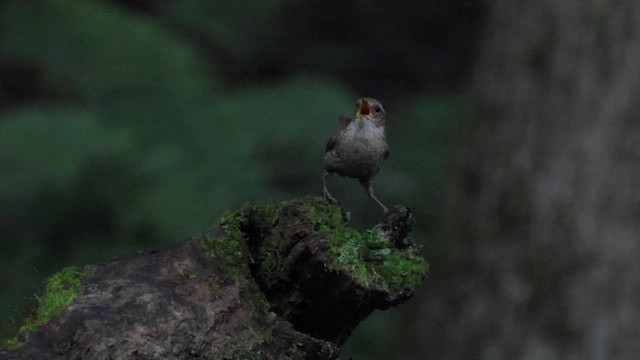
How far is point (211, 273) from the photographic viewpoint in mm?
2660

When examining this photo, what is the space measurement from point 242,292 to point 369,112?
943 mm

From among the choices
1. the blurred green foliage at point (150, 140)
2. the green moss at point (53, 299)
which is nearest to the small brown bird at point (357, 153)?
the green moss at point (53, 299)

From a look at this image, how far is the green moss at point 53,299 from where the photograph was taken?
7.98 ft

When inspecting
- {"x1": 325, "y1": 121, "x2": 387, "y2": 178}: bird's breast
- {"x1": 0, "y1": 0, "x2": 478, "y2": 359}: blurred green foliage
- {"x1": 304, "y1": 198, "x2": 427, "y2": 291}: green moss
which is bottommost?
{"x1": 304, "y1": 198, "x2": 427, "y2": 291}: green moss

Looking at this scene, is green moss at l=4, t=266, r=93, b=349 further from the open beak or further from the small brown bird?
the open beak

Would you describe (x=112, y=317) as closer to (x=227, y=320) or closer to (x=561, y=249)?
(x=227, y=320)

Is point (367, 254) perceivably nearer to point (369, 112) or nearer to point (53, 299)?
point (53, 299)

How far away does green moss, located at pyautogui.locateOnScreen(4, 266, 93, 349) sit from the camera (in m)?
2.43

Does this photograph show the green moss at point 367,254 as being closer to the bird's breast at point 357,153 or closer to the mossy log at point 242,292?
the mossy log at point 242,292

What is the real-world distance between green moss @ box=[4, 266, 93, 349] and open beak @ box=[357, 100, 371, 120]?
103 centimetres

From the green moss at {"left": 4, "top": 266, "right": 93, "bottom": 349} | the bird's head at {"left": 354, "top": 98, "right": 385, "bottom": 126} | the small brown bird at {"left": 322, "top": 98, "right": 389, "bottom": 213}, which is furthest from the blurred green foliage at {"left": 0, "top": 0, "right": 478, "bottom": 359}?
the green moss at {"left": 4, "top": 266, "right": 93, "bottom": 349}

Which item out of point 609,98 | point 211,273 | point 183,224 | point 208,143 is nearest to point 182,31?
point 208,143

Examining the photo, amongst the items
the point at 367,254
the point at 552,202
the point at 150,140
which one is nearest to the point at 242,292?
the point at 367,254

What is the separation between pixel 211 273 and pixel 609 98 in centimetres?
415
